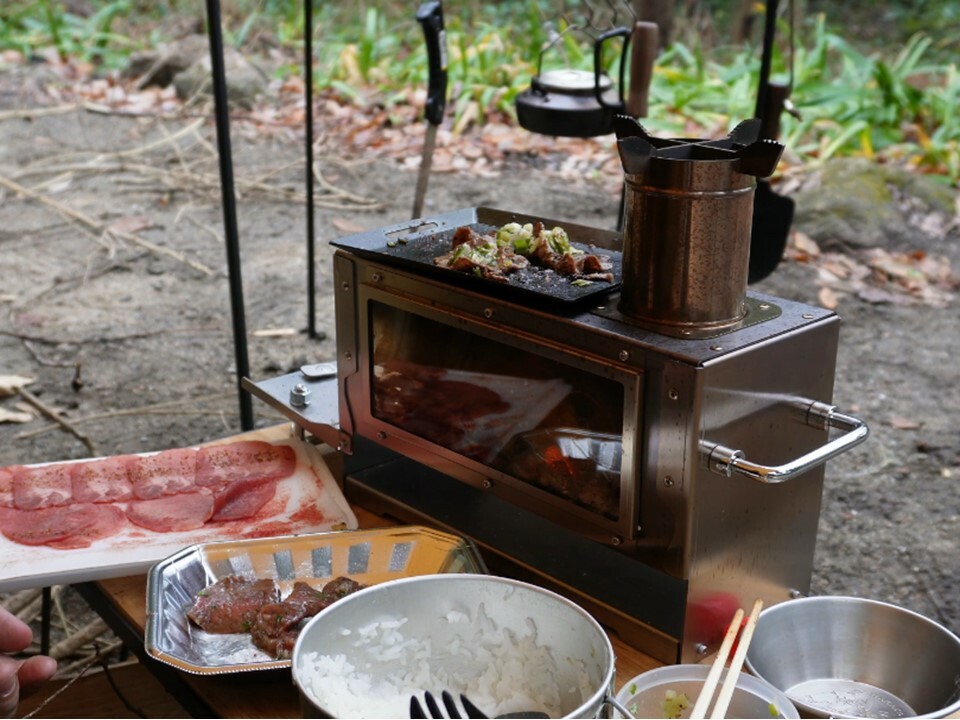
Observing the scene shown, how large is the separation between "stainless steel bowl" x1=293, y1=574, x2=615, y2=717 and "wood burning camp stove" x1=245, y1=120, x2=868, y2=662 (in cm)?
21

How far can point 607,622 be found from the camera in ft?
5.60

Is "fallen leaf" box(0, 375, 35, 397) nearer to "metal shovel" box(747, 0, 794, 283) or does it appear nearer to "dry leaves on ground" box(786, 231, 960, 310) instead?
"metal shovel" box(747, 0, 794, 283)

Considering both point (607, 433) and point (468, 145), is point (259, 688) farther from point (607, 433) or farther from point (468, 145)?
point (468, 145)

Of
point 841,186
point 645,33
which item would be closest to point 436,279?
point 645,33

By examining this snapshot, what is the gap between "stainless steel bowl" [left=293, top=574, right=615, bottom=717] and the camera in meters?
1.40

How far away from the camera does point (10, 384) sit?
425 centimetres

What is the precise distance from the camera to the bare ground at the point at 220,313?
3.64 m

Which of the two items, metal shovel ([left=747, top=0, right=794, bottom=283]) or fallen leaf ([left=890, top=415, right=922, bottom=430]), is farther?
fallen leaf ([left=890, top=415, right=922, bottom=430])

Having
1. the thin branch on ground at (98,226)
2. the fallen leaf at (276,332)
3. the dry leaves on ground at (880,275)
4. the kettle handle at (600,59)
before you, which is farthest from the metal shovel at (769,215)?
the thin branch on ground at (98,226)

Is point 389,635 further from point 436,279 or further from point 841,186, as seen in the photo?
point 841,186

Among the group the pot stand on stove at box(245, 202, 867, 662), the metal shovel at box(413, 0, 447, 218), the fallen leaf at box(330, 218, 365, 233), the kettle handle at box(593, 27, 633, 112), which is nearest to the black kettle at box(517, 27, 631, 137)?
the kettle handle at box(593, 27, 633, 112)

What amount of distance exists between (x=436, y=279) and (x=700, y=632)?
2.29 ft

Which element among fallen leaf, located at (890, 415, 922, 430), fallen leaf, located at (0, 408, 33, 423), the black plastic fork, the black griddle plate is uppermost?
the black griddle plate

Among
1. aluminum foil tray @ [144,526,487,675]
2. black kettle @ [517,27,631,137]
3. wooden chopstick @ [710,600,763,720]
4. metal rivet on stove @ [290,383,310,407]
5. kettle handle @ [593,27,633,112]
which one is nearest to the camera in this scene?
wooden chopstick @ [710,600,763,720]
